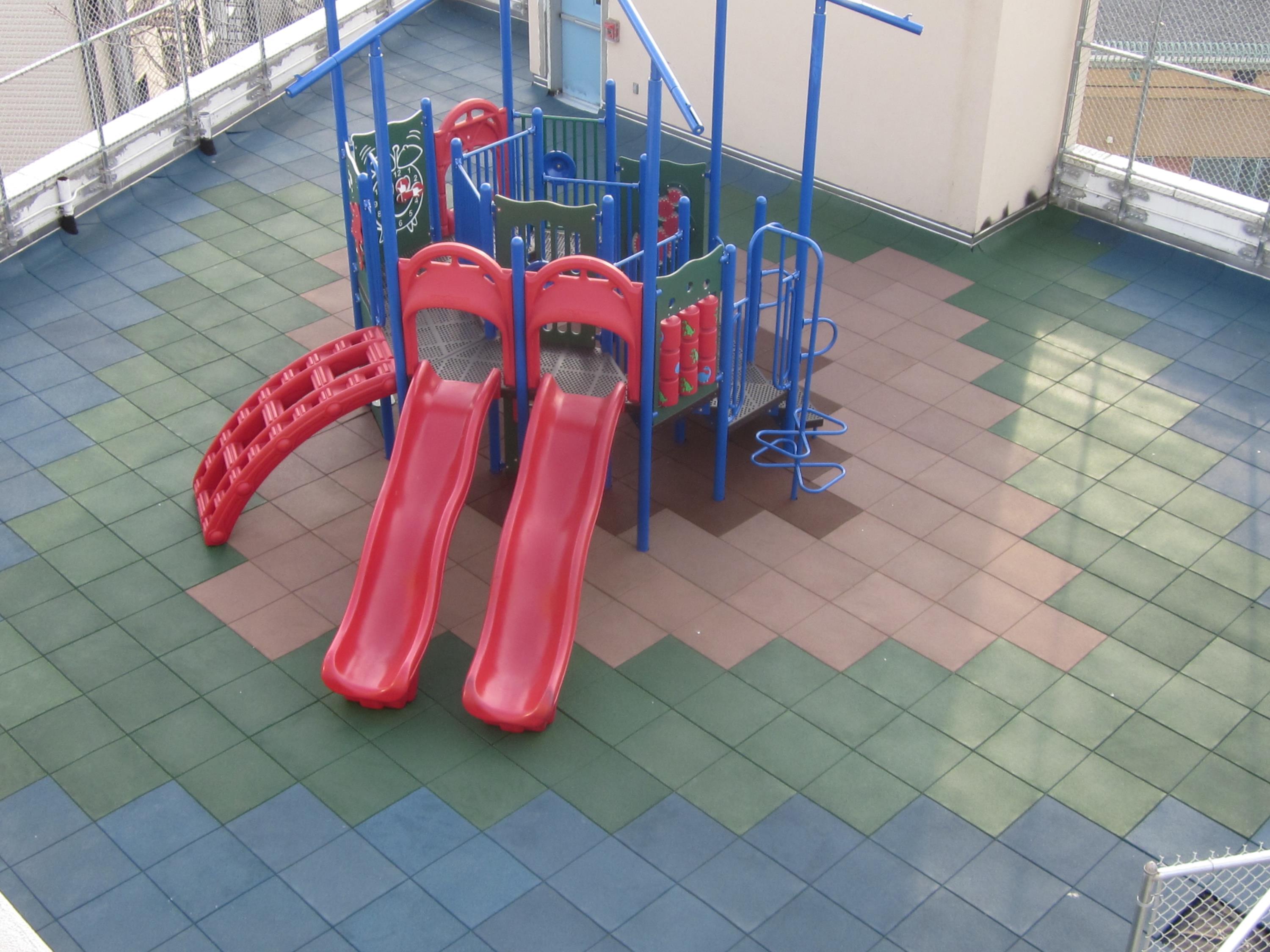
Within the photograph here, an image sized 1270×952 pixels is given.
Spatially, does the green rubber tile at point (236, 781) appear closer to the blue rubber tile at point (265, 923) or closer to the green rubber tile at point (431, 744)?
the green rubber tile at point (431, 744)

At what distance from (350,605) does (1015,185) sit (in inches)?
311

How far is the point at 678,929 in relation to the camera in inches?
273

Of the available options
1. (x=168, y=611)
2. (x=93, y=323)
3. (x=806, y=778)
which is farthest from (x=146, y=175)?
(x=806, y=778)

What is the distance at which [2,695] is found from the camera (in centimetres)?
828

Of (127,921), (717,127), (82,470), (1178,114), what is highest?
(717,127)

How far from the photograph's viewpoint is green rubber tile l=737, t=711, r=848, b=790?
25.7 feet

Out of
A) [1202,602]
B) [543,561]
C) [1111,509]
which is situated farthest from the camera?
[1111,509]

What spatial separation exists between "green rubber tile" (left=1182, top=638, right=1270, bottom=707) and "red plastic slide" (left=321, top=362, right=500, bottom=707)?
4602 millimetres

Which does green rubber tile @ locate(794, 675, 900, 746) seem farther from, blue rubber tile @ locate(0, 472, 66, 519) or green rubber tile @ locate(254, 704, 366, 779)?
blue rubber tile @ locate(0, 472, 66, 519)

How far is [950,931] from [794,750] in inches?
55.1

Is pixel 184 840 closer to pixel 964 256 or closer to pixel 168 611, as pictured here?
pixel 168 611

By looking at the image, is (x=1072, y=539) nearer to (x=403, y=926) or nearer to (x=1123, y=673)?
(x=1123, y=673)

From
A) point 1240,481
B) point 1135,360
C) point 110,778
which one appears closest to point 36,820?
point 110,778

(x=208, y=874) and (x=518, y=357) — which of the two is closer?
(x=208, y=874)
